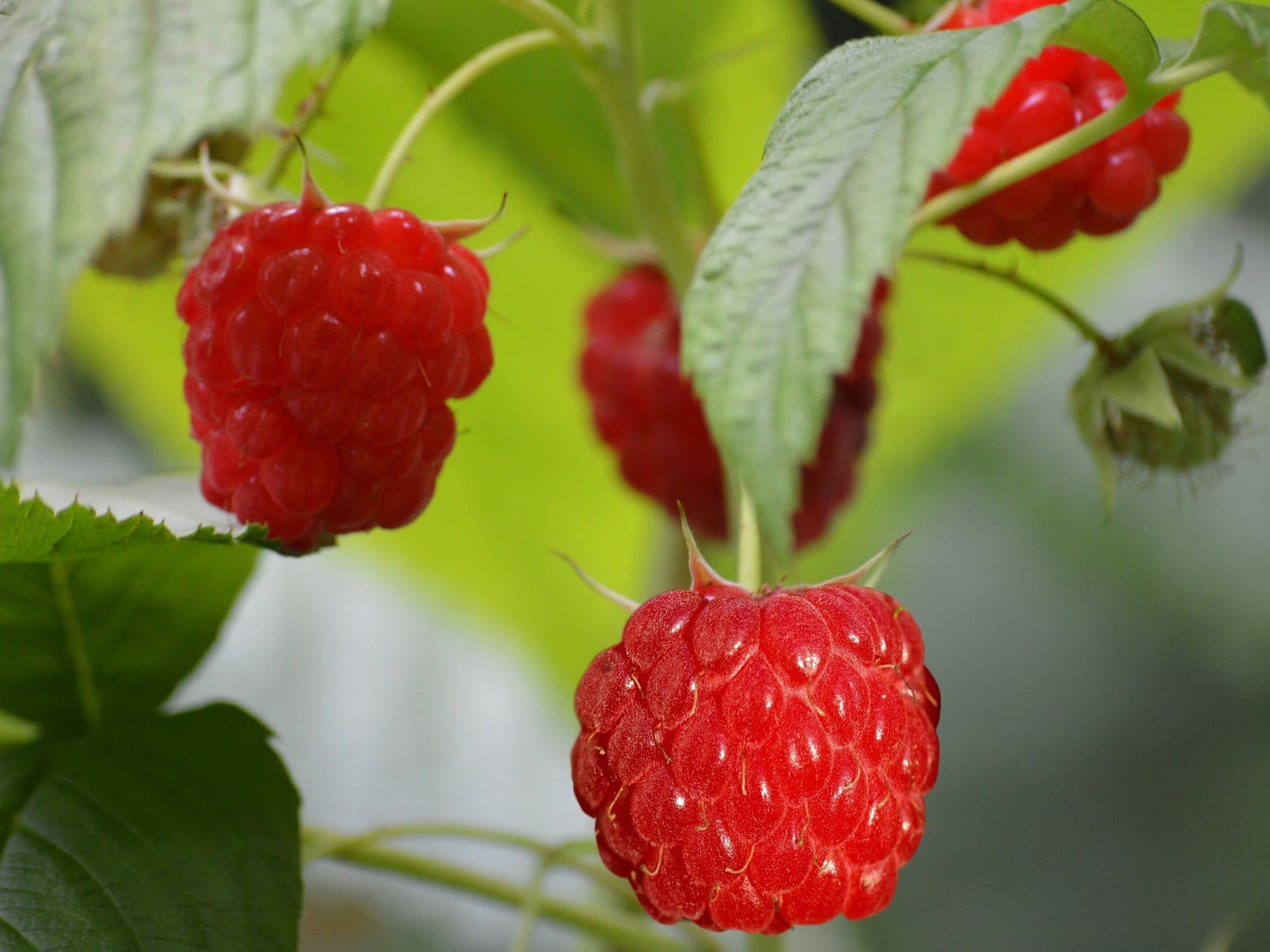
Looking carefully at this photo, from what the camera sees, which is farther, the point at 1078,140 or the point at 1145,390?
the point at 1145,390

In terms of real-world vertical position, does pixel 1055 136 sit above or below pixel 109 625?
above

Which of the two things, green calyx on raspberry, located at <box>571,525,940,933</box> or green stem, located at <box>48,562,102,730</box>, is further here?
green stem, located at <box>48,562,102,730</box>

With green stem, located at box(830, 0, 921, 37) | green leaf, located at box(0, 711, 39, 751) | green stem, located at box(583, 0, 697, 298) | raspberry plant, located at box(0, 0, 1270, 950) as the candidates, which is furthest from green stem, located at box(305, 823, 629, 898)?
green stem, located at box(830, 0, 921, 37)

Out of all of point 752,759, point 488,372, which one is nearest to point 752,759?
point 752,759

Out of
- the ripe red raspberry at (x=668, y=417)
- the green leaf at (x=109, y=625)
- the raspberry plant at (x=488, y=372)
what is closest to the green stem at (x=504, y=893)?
the raspberry plant at (x=488, y=372)

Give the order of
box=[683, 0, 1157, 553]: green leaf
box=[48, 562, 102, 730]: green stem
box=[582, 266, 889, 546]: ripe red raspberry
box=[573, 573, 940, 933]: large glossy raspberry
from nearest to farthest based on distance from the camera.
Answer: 1. box=[683, 0, 1157, 553]: green leaf
2. box=[573, 573, 940, 933]: large glossy raspberry
3. box=[48, 562, 102, 730]: green stem
4. box=[582, 266, 889, 546]: ripe red raspberry

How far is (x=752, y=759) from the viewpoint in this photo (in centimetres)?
35

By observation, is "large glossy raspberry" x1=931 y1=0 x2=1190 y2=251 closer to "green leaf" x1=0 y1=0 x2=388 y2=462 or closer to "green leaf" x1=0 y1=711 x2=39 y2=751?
"green leaf" x1=0 y1=0 x2=388 y2=462

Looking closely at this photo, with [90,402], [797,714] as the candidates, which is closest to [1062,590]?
[797,714]

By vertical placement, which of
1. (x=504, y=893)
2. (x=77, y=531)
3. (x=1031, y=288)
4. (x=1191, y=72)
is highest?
(x=1191, y=72)

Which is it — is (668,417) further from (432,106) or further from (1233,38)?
(1233,38)

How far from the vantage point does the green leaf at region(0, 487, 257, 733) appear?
454 millimetres

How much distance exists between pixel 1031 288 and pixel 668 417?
0.81 ft

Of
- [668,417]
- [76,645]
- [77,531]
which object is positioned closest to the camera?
[77,531]
